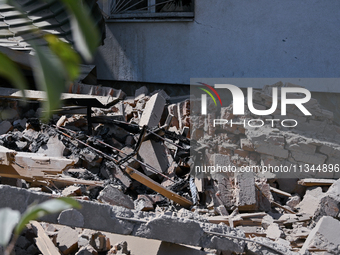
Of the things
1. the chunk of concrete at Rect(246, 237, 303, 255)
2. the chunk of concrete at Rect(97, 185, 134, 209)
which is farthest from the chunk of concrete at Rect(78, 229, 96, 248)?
the chunk of concrete at Rect(246, 237, 303, 255)

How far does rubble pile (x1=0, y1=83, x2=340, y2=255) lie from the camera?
4.55 metres

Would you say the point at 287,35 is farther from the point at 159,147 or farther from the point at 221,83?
the point at 159,147

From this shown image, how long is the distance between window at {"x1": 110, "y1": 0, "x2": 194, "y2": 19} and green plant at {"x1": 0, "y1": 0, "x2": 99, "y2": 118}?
880cm

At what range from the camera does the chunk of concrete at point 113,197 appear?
5258 mm

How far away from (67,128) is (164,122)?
6.46 ft

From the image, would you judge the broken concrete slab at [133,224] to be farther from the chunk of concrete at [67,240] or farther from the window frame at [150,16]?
the window frame at [150,16]

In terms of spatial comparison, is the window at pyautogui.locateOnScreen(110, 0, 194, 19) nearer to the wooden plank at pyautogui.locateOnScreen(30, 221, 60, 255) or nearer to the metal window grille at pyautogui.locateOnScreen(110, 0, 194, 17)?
the metal window grille at pyautogui.locateOnScreen(110, 0, 194, 17)

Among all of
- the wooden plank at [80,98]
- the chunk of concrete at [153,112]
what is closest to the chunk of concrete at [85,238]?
the wooden plank at [80,98]

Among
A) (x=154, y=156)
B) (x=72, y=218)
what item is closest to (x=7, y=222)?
(x=72, y=218)

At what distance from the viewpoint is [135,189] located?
586 centimetres

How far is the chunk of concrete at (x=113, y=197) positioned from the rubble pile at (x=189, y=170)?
0.6 inches

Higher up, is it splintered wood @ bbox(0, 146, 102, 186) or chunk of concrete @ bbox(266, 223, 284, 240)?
splintered wood @ bbox(0, 146, 102, 186)

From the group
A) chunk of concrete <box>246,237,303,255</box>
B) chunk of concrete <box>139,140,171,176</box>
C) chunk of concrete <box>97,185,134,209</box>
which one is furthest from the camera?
chunk of concrete <box>139,140,171,176</box>

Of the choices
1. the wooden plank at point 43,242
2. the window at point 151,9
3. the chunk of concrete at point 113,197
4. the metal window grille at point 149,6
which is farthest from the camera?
the metal window grille at point 149,6
